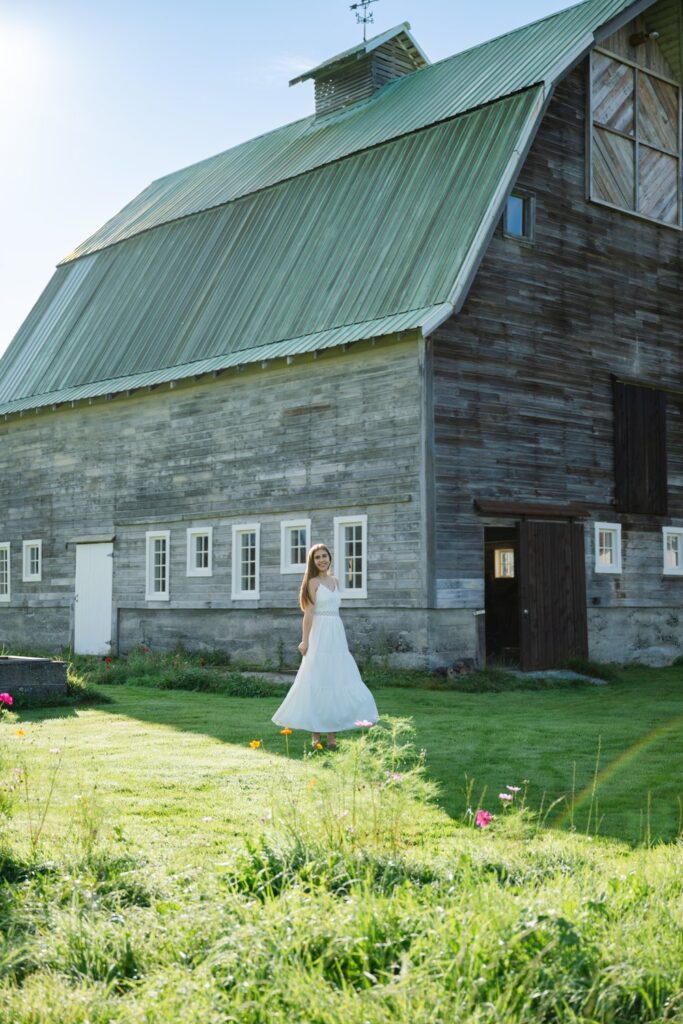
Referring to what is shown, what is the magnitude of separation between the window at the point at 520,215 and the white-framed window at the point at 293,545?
20.9 feet

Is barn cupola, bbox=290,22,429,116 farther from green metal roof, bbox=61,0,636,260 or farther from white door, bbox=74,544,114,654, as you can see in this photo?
white door, bbox=74,544,114,654

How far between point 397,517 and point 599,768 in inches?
375

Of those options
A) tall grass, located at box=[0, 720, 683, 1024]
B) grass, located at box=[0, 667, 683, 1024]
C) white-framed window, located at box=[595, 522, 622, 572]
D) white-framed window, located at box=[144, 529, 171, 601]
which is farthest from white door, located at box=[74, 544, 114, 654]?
tall grass, located at box=[0, 720, 683, 1024]

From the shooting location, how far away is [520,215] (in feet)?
70.9

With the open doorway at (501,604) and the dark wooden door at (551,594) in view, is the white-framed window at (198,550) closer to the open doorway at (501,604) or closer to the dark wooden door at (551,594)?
the open doorway at (501,604)

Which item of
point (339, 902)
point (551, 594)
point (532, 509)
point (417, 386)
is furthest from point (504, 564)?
point (339, 902)

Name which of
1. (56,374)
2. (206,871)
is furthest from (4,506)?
(206,871)

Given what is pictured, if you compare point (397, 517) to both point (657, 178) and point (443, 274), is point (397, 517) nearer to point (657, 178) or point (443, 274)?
point (443, 274)

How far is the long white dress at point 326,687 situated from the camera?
464 inches

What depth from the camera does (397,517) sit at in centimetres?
1991

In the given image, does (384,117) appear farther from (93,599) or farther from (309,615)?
(309,615)

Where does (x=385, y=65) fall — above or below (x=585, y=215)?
above

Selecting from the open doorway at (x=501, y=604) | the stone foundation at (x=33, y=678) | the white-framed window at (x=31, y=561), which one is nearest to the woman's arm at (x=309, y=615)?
the stone foundation at (x=33, y=678)

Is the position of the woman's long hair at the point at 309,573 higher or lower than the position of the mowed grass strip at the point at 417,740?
higher
